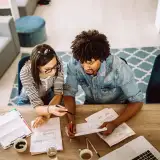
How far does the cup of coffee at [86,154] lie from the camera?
1.59 m

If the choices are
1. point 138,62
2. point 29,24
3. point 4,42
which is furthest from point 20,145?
point 29,24

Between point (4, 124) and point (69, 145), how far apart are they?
1.63ft

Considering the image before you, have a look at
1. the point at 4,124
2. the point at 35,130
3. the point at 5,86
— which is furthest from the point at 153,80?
the point at 5,86

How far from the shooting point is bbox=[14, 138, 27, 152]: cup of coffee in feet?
5.47

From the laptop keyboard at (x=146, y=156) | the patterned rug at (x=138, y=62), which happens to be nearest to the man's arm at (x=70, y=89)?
the laptop keyboard at (x=146, y=156)

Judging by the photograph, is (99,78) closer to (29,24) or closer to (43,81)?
(43,81)

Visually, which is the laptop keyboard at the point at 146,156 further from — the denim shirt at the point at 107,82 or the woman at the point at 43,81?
the woman at the point at 43,81

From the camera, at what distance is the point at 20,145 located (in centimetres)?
171

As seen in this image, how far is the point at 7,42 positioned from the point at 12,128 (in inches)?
80.3

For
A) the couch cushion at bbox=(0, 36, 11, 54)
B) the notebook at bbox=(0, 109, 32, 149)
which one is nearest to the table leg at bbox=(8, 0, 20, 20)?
the couch cushion at bbox=(0, 36, 11, 54)

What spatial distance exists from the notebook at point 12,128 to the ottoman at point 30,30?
7.23 feet

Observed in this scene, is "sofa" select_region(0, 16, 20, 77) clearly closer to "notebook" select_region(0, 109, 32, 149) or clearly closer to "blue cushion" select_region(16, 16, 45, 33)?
"blue cushion" select_region(16, 16, 45, 33)

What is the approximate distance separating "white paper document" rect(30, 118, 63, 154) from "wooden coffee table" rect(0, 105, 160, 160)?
32 millimetres

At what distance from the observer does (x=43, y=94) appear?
2.21 meters
